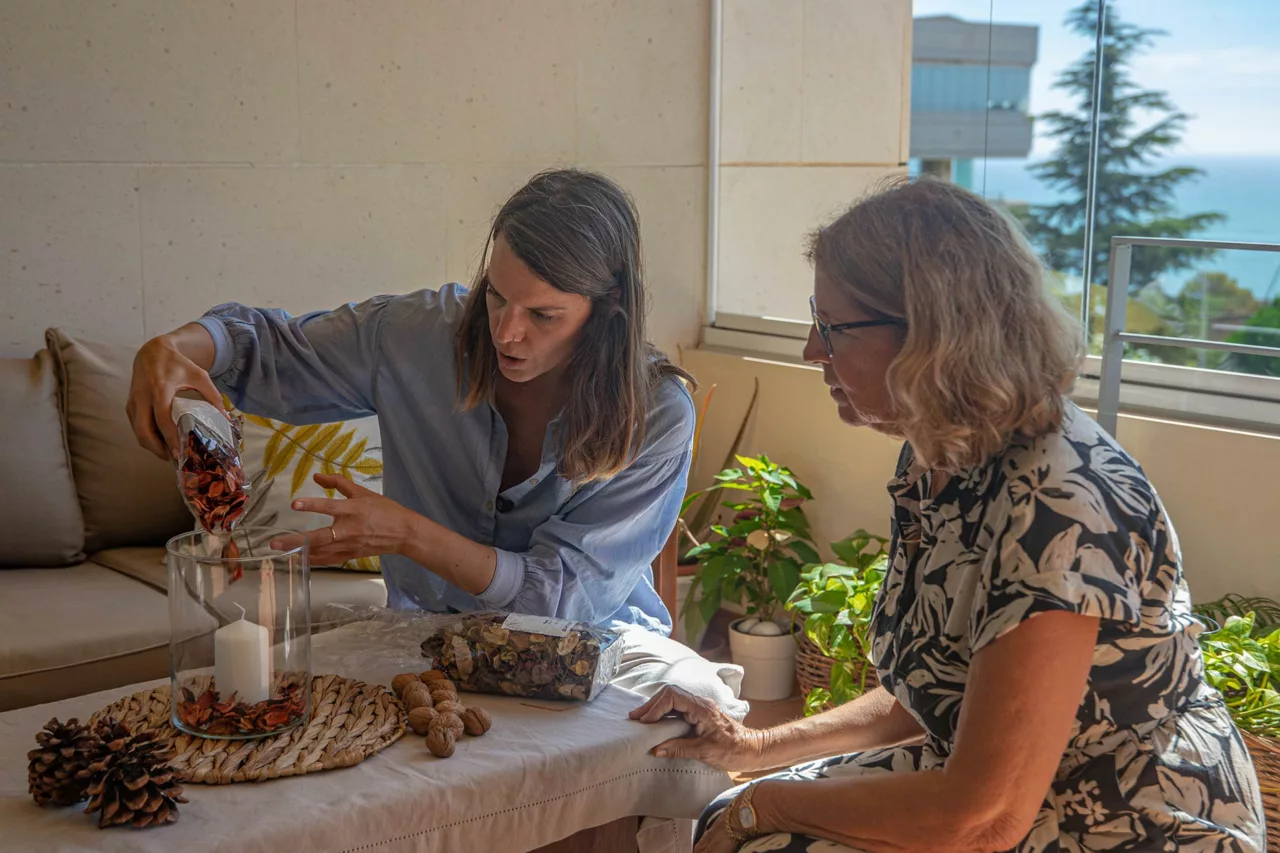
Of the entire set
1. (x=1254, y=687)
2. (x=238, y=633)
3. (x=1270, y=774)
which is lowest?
(x=1270, y=774)

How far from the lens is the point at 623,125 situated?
3.92 meters

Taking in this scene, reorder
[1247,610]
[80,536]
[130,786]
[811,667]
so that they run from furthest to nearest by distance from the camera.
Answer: [811,667] < [80,536] < [1247,610] < [130,786]

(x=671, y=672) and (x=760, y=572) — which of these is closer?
(x=671, y=672)

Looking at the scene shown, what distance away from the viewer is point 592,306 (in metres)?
1.87

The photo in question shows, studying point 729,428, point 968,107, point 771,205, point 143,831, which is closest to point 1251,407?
point 729,428

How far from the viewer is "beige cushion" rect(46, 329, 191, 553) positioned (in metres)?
2.84

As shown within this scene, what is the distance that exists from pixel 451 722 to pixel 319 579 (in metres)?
1.55

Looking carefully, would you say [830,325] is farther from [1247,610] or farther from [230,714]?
A: [1247,610]

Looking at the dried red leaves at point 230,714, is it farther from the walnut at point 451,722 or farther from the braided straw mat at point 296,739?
the walnut at point 451,722

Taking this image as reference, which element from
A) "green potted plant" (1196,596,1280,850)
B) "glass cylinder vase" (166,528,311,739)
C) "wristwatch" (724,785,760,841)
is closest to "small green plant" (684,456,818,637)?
"green potted plant" (1196,596,1280,850)

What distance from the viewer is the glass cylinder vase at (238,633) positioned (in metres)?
1.27

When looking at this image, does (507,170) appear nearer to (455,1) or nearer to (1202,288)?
(455,1)

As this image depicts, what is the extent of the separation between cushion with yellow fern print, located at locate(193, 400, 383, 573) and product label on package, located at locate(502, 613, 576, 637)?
1.37m

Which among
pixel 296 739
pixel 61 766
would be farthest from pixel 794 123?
pixel 61 766
